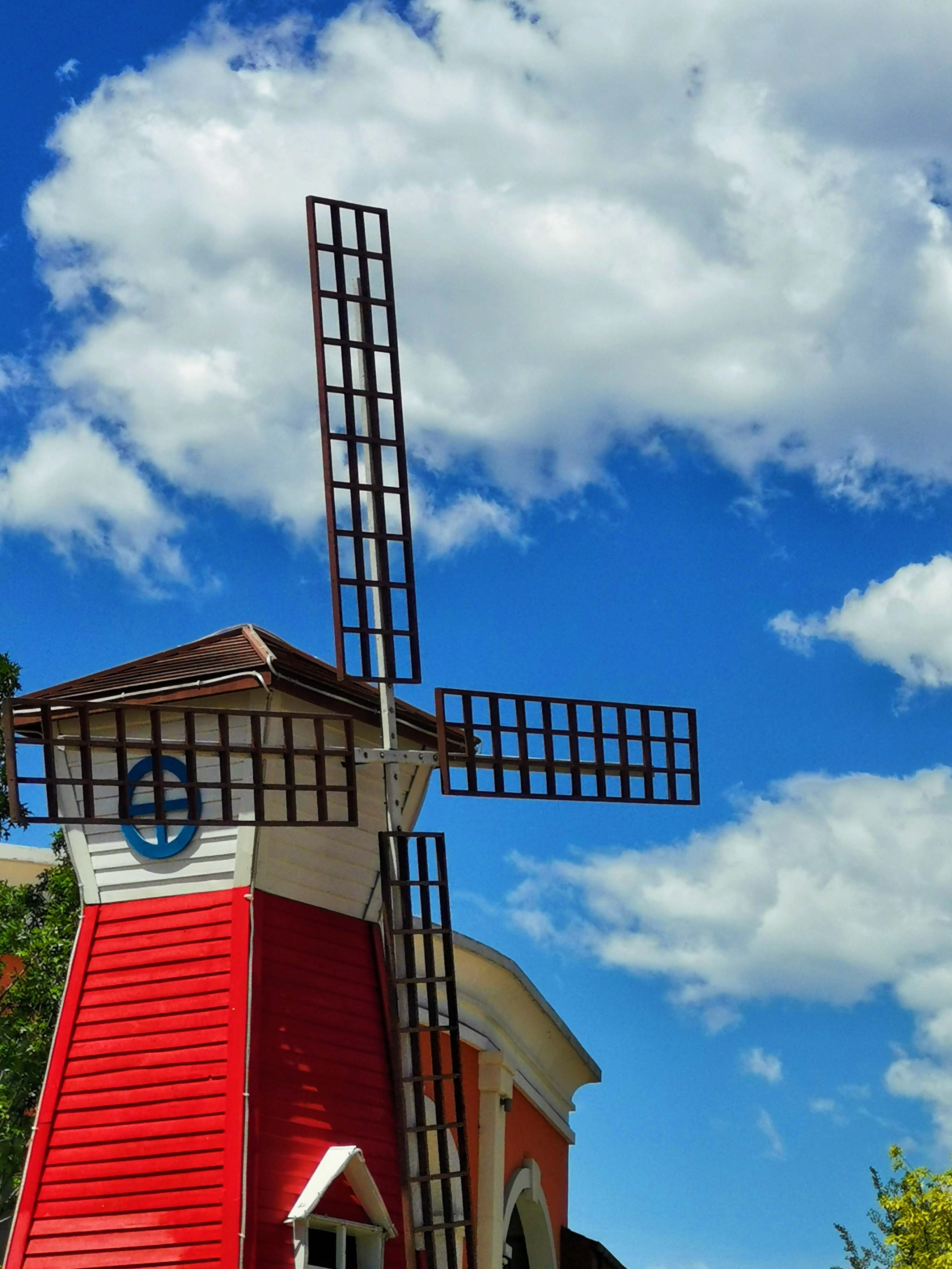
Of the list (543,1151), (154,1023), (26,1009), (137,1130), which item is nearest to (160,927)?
(154,1023)

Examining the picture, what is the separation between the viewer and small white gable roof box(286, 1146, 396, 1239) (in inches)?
524

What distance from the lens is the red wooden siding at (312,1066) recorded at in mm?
13461

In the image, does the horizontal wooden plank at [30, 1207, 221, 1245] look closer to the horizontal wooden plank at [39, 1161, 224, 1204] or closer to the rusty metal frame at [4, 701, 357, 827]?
the horizontal wooden plank at [39, 1161, 224, 1204]

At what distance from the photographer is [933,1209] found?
2341 centimetres

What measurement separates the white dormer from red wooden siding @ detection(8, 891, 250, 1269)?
507 millimetres

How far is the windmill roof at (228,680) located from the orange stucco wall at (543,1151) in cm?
452

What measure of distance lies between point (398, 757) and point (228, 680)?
4.97 ft

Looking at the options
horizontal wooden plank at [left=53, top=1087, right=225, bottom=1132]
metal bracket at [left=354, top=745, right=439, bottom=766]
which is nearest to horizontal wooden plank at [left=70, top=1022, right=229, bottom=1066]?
horizontal wooden plank at [left=53, top=1087, right=225, bottom=1132]

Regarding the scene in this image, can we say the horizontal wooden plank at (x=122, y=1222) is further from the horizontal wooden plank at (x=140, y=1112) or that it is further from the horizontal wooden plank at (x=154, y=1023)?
the horizontal wooden plank at (x=154, y=1023)

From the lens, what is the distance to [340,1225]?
13.6 metres

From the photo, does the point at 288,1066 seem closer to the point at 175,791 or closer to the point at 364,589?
the point at 175,791

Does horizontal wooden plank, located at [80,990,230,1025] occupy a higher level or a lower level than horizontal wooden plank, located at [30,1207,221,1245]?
higher

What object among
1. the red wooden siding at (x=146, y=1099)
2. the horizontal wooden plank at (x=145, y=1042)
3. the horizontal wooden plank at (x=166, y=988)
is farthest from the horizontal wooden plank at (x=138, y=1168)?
the horizontal wooden plank at (x=166, y=988)

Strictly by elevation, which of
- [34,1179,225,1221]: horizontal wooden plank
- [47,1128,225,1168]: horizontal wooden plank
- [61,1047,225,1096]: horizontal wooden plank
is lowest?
[34,1179,225,1221]: horizontal wooden plank
